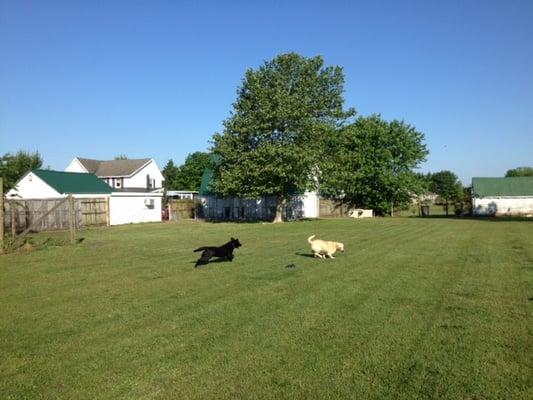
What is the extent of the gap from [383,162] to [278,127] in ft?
54.4

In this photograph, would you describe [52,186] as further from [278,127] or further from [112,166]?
[112,166]

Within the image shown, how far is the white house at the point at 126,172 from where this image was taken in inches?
2304

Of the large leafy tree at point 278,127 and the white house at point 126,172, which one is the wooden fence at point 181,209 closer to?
the large leafy tree at point 278,127

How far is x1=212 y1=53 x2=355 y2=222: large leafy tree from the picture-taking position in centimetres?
3650

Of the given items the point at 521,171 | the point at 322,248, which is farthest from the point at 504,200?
the point at 521,171

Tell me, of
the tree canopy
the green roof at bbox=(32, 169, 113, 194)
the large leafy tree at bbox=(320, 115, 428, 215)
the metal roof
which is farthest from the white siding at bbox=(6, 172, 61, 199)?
the tree canopy

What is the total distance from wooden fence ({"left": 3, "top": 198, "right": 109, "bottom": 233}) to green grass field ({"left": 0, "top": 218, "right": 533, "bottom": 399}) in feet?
58.0

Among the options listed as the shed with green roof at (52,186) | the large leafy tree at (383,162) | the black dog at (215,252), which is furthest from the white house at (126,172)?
the black dog at (215,252)

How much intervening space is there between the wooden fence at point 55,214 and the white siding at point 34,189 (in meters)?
3.94

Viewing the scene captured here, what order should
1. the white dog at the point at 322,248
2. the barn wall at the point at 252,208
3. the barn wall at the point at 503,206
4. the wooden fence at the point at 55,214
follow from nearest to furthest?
the white dog at the point at 322,248 < the wooden fence at the point at 55,214 < the barn wall at the point at 252,208 < the barn wall at the point at 503,206

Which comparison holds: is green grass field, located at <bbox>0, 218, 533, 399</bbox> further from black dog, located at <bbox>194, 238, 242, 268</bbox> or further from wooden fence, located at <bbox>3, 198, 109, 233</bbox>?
wooden fence, located at <bbox>3, 198, 109, 233</bbox>

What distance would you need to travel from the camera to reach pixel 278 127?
125 ft

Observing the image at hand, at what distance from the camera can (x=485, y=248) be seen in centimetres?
1606

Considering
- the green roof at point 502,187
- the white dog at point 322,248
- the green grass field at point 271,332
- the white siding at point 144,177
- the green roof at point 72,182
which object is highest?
the white siding at point 144,177
